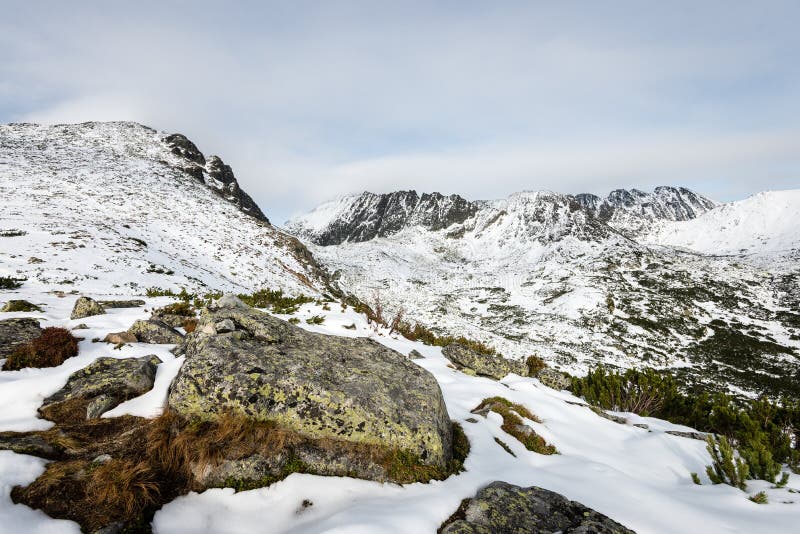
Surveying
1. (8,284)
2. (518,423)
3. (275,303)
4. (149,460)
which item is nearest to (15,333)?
(149,460)

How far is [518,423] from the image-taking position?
6703mm

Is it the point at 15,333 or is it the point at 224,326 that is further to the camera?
the point at 15,333

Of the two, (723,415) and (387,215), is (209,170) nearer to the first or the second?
(723,415)

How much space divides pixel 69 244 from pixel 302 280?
17.9 metres

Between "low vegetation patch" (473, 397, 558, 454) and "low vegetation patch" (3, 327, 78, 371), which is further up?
"low vegetation patch" (3, 327, 78, 371)

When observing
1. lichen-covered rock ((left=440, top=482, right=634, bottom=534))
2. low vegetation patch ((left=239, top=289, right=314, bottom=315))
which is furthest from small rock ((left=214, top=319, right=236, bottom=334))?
low vegetation patch ((left=239, top=289, right=314, bottom=315))

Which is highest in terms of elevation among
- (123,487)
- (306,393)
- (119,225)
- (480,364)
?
(119,225)

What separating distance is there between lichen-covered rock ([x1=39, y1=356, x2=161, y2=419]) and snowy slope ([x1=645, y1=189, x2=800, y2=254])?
14181 cm

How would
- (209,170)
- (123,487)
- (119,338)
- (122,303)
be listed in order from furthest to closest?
(209,170), (122,303), (119,338), (123,487)

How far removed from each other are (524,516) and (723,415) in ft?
29.2

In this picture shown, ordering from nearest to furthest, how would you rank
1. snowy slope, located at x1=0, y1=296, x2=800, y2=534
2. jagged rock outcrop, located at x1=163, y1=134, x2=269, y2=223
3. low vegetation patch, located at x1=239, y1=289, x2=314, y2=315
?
1. snowy slope, located at x1=0, y1=296, x2=800, y2=534
2. low vegetation patch, located at x1=239, y1=289, x2=314, y2=315
3. jagged rock outcrop, located at x1=163, y1=134, x2=269, y2=223

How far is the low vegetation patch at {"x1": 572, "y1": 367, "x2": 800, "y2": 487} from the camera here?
538 centimetres

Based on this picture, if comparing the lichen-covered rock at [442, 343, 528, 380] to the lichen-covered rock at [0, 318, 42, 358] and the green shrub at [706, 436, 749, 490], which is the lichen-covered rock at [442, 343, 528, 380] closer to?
the green shrub at [706, 436, 749, 490]

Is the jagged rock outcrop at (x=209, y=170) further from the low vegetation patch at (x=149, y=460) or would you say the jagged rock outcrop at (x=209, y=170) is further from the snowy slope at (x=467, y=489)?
the low vegetation patch at (x=149, y=460)
